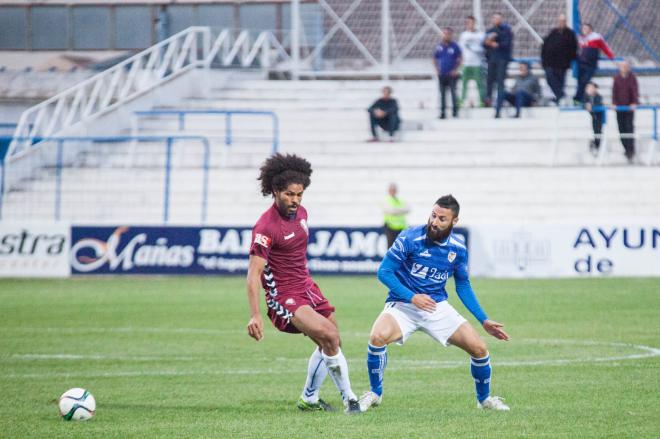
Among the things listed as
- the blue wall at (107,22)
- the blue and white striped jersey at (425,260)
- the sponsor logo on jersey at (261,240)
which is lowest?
the blue and white striped jersey at (425,260)

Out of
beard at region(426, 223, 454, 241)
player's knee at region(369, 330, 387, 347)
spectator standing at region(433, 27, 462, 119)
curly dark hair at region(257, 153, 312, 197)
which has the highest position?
spectator standing at region(433, 27, 462, 119)

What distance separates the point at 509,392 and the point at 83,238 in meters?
16.2

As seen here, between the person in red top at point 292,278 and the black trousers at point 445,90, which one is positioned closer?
the person in red top at point 292,278

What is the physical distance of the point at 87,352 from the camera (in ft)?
46.9

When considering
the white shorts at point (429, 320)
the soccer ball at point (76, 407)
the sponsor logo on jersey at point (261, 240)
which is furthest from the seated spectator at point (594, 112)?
the soccer ball at point (76, 407)

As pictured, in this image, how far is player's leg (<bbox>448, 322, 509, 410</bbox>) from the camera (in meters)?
9.98

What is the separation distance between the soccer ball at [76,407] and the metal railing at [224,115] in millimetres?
18932

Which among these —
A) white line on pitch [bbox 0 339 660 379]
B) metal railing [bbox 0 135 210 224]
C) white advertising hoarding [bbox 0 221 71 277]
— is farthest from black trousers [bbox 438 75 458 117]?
white line on pitch [bbox 0 339 660 379]

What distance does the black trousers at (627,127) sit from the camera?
27.9 metres

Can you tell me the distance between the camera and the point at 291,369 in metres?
12.9

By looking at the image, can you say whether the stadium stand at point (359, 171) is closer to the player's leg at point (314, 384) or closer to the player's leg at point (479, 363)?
the player's leg at point (479, 363)

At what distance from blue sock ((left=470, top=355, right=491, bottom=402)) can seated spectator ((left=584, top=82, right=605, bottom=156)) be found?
18384 mm

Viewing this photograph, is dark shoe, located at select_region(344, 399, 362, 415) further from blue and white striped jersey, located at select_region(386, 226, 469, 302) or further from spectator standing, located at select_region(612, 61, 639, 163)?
spectator standing, located at select_region(612, 61, 639, 163)

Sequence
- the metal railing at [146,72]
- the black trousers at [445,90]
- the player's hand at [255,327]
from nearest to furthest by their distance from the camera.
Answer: the player's hand at [255,327]
the black trousers at [445,90]
the metal railing at [146,72]
